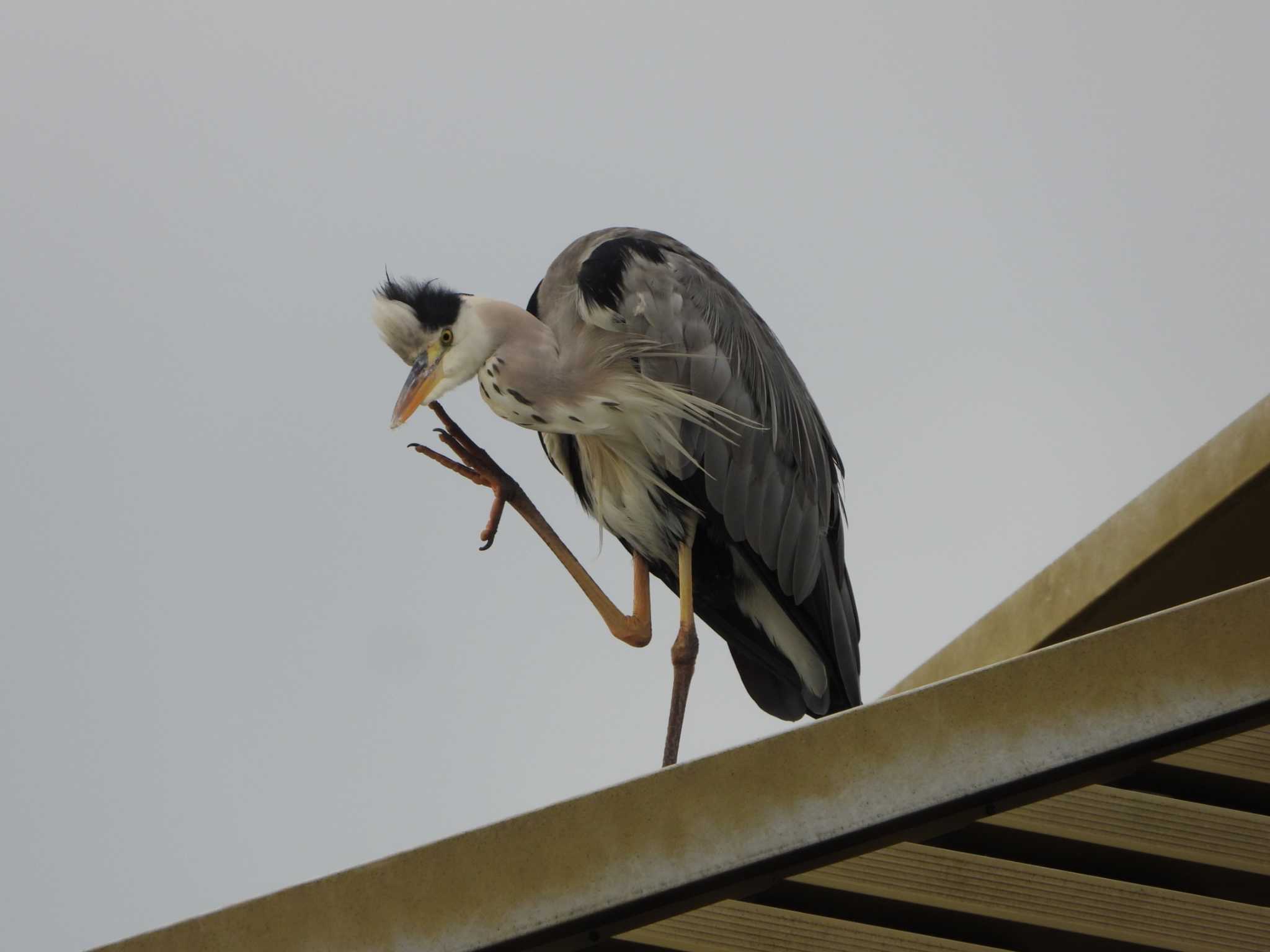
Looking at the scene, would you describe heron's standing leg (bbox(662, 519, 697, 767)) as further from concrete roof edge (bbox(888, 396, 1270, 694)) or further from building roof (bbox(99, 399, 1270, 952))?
building roof (bbox(99, 399, 1270, 952))

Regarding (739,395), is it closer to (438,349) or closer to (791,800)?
(438,349)

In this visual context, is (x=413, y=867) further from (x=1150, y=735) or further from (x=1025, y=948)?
(x=1150, y=735)

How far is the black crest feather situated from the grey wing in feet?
1.09

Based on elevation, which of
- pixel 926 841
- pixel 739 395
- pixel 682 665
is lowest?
pixel 926 841

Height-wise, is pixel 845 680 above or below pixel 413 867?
above

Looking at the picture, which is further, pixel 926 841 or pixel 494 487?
pixel 494 487

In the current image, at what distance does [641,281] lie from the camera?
430 centimetres

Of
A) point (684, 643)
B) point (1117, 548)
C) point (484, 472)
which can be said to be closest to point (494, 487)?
point (484, 472)

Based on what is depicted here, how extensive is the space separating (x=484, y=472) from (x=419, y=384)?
31 cm

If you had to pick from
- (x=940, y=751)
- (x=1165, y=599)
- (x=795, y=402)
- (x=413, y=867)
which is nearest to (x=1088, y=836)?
(x=940, y=751)

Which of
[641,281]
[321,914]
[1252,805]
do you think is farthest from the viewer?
[641,281]

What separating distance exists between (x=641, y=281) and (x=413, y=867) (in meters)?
2.71

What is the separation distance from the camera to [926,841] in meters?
1.85

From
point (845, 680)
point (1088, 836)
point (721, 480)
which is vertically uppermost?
point (721, 480)
